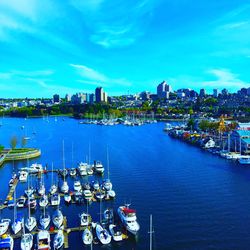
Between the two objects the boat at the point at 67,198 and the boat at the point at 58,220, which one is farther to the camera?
the boat at the point at 67,198

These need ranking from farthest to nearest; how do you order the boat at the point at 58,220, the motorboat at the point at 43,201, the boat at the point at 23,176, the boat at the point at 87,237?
the boat at the point at 23,176 → the motorboat at the point at 43,201 → the boat at the point at 58,220 → the boat at the point at 87,237

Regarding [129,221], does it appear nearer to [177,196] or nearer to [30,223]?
[30,223]

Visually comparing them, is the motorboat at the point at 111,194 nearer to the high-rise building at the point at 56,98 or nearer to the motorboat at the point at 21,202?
the motorboat at the point at 21,202

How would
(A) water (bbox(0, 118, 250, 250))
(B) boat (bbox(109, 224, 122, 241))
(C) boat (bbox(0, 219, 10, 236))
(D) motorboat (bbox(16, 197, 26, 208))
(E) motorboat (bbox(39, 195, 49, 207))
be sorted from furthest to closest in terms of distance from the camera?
(D) motorboat (bbox(16, 197, 26, 208)) → (E) motorboat (bbox(39, 195, 49, 207)) → (C) boat (bbox(0, 219, 10, 236)) → (A) water (bbox(0, 118, 250, 250)) → (B) boat (bbox(109, 224, 122, 241))

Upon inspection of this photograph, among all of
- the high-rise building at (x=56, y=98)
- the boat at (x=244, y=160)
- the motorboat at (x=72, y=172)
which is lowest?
the motorboat at (x=72, y=172)

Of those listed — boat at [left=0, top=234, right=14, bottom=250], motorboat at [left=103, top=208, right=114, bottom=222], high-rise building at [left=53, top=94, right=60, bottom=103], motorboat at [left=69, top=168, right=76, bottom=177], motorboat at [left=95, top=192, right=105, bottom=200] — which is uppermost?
high-rise building at [left=53, top=94, right=60, bottom=103]

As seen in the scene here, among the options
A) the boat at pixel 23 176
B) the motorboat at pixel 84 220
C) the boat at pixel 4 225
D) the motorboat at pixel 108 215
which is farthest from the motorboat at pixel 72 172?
the boat at pixel 4 225

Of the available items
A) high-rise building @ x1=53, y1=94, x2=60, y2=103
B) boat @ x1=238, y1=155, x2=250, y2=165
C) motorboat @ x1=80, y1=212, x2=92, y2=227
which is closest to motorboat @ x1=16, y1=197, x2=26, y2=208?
motorboat @ x1=80, y1=212, x2=92, y2=227

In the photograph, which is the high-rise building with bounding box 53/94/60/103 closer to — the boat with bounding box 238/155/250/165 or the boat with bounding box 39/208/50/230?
the boat with bounding box 238/155/250/165

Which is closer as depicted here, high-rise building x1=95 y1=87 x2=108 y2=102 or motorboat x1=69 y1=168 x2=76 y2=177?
motorboat x1=69 y1=168 x2=76 y2=177
